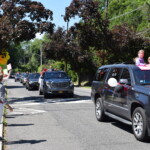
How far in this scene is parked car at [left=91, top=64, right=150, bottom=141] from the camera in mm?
7758

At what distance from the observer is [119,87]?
29.8 ft

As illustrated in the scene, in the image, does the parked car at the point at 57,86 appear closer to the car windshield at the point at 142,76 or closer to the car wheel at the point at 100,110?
the car wheel at the point at 100,110

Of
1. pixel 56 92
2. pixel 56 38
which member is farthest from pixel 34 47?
pixel 56 92

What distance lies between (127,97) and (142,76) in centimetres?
64

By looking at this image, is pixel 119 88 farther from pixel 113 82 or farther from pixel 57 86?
pixel 57 86

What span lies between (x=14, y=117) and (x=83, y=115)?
2480mm

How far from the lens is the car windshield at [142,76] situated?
333 inches

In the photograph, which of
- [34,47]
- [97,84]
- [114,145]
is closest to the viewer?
[114,145]

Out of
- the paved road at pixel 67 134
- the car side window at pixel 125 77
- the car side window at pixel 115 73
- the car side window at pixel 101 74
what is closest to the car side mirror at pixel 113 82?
the car side window at pixel 125 77

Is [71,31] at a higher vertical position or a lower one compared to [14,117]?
higher

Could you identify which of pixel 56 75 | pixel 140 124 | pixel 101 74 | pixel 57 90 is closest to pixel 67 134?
pixel 140 124

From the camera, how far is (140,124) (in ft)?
26.0

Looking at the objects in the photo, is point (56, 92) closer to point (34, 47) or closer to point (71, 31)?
point (71, 31)

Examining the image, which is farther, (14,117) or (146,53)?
(146,53)
